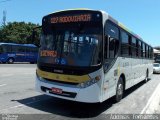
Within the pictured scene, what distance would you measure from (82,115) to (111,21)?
322cm

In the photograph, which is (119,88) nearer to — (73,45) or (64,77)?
(64,77)

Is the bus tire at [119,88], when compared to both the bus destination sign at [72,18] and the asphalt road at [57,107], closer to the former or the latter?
the asphalt road at [57,107]

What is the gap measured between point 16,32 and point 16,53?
19.6 m

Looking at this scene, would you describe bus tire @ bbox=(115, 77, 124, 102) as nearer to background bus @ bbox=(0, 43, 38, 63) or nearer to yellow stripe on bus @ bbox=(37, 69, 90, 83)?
yellow stripe on bus @ bbox=(37, 69, 90, 83)

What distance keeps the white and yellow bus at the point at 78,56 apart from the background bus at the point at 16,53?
34274mm

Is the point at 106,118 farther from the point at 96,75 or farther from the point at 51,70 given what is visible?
the point at 51,70

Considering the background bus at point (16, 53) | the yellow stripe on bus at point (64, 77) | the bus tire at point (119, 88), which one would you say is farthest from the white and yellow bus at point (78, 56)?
the background bus at point (16, 53)

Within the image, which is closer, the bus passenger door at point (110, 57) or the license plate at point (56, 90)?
the license plate at point (56, 90)

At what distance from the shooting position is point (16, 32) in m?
63.0

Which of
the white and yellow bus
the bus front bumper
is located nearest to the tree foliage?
the white and yellow bus

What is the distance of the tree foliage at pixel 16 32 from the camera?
62344mm

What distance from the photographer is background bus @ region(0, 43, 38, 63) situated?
1683 inches

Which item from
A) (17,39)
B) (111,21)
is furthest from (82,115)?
(17,39)

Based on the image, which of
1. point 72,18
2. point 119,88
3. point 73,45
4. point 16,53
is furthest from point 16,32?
point 73,45
